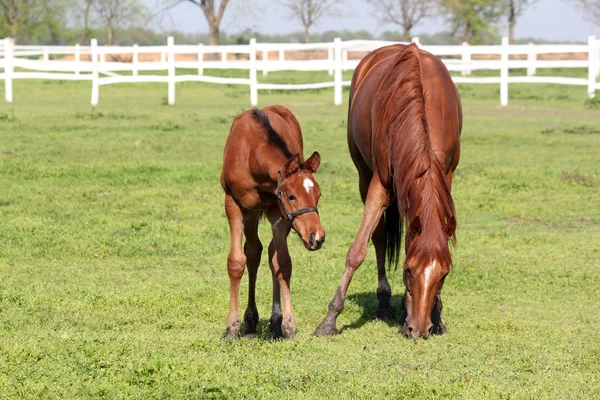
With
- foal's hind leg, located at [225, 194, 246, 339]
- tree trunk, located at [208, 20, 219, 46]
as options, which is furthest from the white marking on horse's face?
tree trunk, located at [208, 20, 219, 46]

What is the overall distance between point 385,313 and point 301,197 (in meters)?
2.13

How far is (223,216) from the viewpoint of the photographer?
37.5 feet

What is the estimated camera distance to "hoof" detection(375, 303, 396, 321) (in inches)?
304

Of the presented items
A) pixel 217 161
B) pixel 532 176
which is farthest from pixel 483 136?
pixel 217 161

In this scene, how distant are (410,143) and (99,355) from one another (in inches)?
101

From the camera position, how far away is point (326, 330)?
6.93m

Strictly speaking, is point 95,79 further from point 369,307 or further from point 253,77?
point 369,307

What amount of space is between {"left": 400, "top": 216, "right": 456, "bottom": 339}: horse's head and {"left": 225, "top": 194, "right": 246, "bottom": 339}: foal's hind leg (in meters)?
1.34

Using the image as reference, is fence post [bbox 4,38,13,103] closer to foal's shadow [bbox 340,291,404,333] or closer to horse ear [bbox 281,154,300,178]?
foal's shadow [bbox 340,291,404,333]

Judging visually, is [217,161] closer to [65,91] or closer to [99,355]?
[99,355]

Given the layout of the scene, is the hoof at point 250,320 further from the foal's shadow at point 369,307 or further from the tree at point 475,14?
the tree at point 475,14

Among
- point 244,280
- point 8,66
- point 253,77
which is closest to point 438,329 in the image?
point 244,280

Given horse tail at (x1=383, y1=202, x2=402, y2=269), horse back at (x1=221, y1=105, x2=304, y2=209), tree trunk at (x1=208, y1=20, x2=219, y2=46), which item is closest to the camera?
horse back at (x1=221, y1=105, x2=304, y2=209)

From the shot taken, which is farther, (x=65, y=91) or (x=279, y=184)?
(x=65, y=91)
